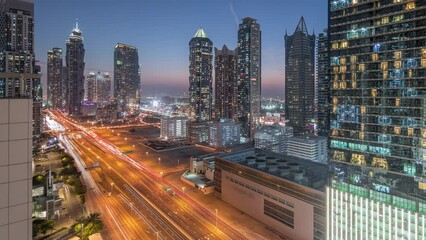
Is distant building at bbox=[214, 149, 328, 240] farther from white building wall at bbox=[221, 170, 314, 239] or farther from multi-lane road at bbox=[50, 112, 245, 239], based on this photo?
multi-lane road at bbox=[50, 112, 245, 239]

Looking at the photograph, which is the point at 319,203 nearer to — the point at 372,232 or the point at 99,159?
the point at 372,232

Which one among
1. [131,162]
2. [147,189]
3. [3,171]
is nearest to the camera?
[3,171]

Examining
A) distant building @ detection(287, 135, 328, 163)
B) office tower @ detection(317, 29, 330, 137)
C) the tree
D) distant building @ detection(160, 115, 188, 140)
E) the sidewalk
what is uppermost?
office tower @ detection(317, 29, 330, 137)

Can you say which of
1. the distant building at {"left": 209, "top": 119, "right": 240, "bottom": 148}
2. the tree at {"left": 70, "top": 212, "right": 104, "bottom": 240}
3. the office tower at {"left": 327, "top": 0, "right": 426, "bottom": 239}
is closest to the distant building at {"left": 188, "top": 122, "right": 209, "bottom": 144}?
the distant building at {"left": 209, "top": 119, "right": 240, "bottom": 148}

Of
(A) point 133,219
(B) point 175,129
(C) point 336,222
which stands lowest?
(A) point 133,219

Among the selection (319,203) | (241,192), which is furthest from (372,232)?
(241,192)

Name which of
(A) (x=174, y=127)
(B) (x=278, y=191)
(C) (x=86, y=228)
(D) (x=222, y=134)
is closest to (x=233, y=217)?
(B) (x=278, y=191)
